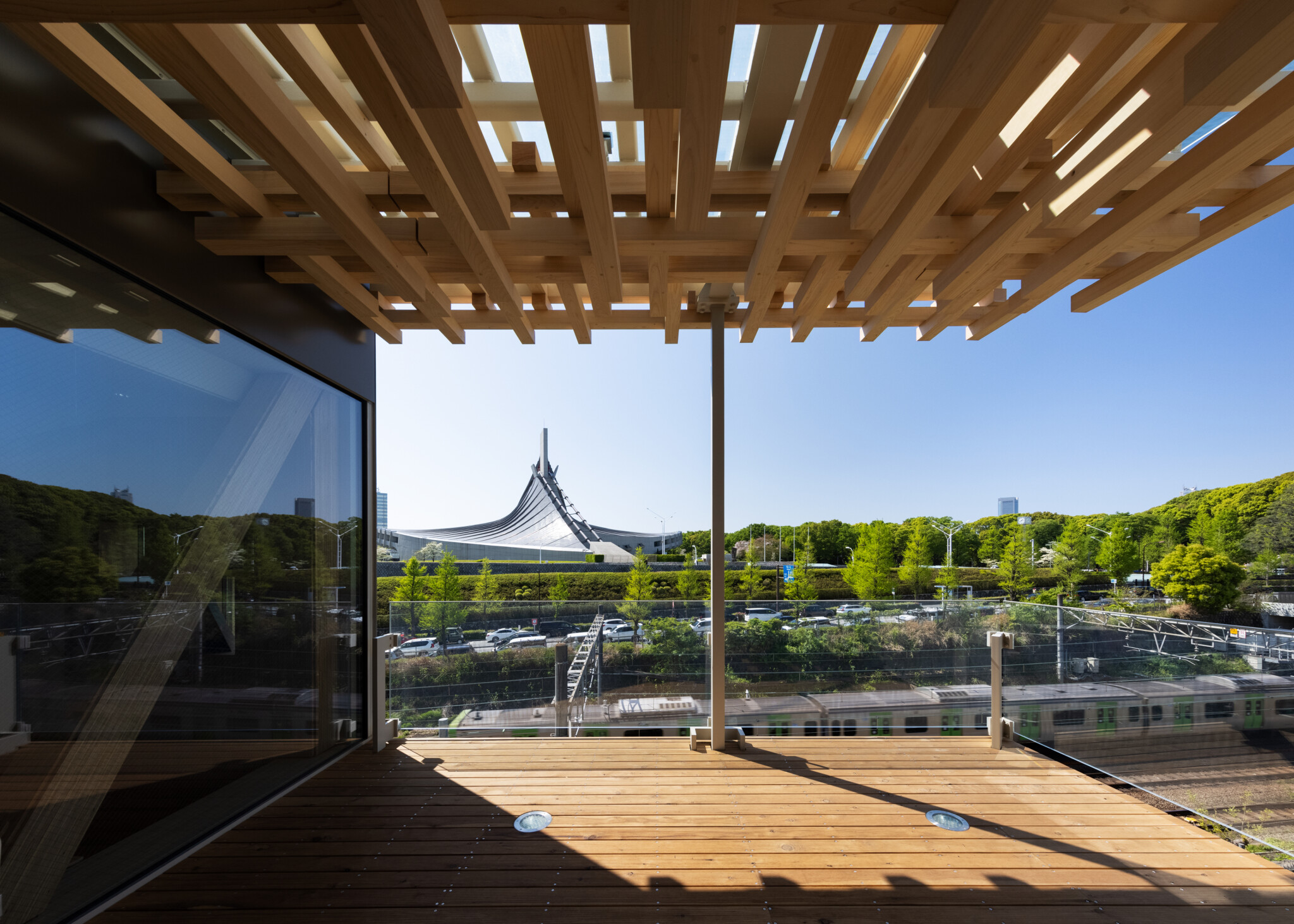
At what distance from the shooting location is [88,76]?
145 centimetres

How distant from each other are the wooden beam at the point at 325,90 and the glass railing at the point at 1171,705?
4381mm

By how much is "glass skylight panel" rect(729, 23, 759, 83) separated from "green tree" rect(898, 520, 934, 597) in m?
21.4

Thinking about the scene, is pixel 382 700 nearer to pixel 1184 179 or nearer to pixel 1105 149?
pixel 1105 149

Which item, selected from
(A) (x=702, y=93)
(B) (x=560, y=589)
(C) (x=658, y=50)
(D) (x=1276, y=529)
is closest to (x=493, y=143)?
(A) (x=702, y=93)

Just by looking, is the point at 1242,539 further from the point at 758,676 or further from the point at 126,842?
the point at 126,842

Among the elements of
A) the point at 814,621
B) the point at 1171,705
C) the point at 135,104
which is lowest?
the point at 1171,705

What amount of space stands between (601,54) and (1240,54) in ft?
5.29

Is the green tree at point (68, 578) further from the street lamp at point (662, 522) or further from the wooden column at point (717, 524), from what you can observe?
the street lamp at point (662, 522)

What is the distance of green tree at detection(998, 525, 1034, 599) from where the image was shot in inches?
871

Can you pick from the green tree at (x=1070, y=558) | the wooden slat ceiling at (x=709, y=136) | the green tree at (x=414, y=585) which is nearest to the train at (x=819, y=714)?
the wooden slat ceiling at (x=709, y=136)

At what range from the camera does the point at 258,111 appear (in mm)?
1525

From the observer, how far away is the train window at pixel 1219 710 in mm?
2883

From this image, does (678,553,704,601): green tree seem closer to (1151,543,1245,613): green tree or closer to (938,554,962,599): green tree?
(938,554,962,599): green tree

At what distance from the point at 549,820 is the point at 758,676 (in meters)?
1.74
